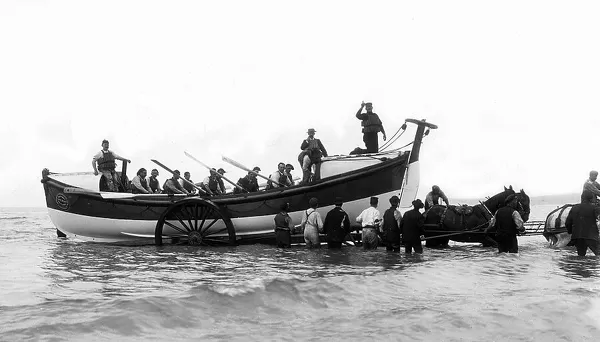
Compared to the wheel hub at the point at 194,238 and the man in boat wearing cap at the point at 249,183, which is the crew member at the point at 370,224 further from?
the wheel hub at the point at 194,238

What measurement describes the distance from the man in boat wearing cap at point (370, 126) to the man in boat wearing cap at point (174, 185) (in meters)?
5.65

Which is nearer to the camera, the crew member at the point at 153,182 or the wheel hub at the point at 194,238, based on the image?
the wheel hub at the point at 194,238

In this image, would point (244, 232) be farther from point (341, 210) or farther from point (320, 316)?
point (320, 316)

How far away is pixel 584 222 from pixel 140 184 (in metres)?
12.4

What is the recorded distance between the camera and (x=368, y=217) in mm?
14953

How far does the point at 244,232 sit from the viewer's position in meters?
17.3

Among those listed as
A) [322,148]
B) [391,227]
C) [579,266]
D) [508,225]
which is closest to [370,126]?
[322,148]

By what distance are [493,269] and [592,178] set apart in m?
5.63

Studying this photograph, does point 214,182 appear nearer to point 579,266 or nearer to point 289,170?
point 289,170

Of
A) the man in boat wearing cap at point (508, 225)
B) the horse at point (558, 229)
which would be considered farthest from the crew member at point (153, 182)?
the horse at point (558, 229)

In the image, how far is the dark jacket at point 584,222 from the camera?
13.0m

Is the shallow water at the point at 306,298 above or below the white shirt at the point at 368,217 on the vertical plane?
below

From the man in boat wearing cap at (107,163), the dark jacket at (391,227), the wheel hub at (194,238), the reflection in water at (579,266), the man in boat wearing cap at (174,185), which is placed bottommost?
the reflection in water at (579,266)

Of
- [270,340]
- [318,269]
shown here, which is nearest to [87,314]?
[270,340]
